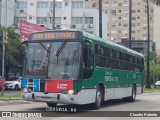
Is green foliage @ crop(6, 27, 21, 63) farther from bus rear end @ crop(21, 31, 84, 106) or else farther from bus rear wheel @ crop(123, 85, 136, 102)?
bus rear end @ crop(21, 31, 84, 106)

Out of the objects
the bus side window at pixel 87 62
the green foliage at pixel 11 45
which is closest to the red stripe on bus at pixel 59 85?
the bus side window at pixel 87 62

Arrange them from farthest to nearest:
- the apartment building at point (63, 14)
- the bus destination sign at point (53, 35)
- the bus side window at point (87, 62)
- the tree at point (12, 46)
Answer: the apartment building at point (63, 14) → the tree at point (12, 46) → the bus destination sign at point (53, 35) → the bus side window at point (87, 62)

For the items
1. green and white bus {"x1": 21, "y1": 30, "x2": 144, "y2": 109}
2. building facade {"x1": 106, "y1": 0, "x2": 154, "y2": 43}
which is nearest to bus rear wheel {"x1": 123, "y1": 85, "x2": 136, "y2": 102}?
green and white bus {"x1": 21, "y1": 30, "x2": 144, "y2": 109}

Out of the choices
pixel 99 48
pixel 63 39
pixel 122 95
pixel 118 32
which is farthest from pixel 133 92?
pixel 118 32

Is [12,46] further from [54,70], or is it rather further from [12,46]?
[54,70]

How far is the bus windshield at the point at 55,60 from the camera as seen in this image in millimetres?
15859

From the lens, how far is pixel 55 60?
52.6ft

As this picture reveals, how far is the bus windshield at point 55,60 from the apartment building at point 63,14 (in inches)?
2616

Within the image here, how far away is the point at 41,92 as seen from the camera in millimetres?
15922

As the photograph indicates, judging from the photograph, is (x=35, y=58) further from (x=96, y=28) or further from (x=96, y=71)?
(x=96, y=28)

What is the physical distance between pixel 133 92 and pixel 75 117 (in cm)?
1141

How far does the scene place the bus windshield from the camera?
15.9 m

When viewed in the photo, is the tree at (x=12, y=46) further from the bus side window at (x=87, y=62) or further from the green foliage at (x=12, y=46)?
the bus side window at (x=87, y=62)

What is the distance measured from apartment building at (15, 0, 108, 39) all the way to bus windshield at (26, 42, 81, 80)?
66.4 metres
